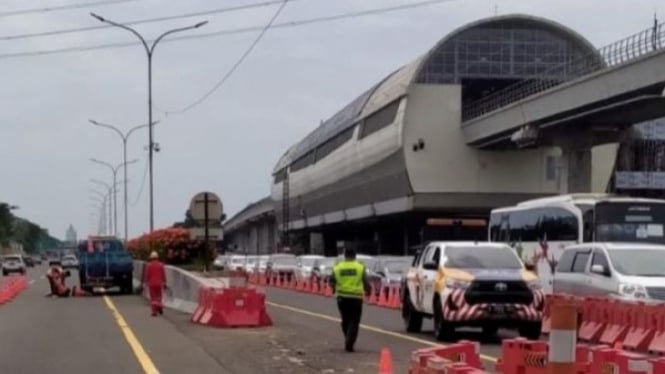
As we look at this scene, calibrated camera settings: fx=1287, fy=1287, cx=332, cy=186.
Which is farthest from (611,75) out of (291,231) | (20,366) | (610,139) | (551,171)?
(291,231)

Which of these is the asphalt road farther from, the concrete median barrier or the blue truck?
the blue truck

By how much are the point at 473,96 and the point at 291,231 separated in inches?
2312

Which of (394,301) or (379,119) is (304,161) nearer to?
(379,119)

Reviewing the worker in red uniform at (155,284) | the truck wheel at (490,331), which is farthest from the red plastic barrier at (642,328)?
the worker in red uniform at (155,284)

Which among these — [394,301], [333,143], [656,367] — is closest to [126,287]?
[394,301]

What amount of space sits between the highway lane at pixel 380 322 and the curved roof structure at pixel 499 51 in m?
34.0

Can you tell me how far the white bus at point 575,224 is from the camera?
115ft

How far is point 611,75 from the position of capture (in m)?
53.1

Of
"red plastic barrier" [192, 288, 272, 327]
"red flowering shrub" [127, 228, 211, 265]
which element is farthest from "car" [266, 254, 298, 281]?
"red plastic barrier" [192, 288, 272, 327]

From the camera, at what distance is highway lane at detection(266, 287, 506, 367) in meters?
23.4

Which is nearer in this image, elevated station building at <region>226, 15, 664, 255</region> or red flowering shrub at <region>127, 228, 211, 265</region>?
red flowering shrub at <region>127, 228, 211, 265</region>

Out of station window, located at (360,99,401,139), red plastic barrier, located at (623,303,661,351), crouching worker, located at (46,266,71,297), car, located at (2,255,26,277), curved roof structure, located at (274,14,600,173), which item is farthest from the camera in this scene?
car, located at (2,255,26,277)

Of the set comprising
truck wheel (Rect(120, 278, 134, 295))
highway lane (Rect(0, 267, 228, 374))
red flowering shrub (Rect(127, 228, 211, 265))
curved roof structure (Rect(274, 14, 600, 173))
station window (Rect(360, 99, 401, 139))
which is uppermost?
curved roof structure (Rect(274, 14, 600, 173))

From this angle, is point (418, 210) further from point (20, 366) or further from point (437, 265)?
point (20, 366)
